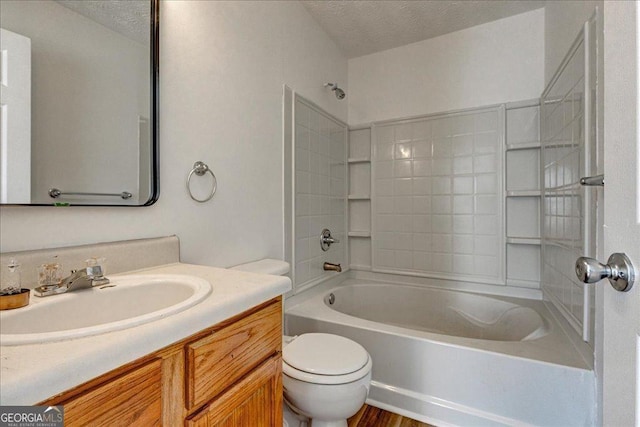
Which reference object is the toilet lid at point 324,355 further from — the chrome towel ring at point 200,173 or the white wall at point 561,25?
the white wall at point 561,25

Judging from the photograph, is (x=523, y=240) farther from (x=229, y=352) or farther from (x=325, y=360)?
(x=229, y=352)

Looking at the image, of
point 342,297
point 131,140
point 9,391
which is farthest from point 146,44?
point 342,297

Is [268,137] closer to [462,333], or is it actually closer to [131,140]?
[131,140]

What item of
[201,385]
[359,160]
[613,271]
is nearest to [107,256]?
[201,385]

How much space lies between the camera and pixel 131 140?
1.07m

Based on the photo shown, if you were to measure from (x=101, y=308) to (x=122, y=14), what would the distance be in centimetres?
99

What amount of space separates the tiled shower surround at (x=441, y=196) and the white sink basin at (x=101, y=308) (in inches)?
78.5

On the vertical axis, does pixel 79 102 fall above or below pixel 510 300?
above

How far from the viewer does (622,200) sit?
20.1 inches

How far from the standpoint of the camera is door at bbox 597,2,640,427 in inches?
18.5

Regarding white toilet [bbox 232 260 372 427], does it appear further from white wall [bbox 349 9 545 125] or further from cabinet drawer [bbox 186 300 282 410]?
white wall [bbox 349 9 545 125]

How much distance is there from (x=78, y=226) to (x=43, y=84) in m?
0.41

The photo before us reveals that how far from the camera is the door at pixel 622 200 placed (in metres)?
0.47

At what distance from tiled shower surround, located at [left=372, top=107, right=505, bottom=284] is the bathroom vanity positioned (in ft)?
6.04
